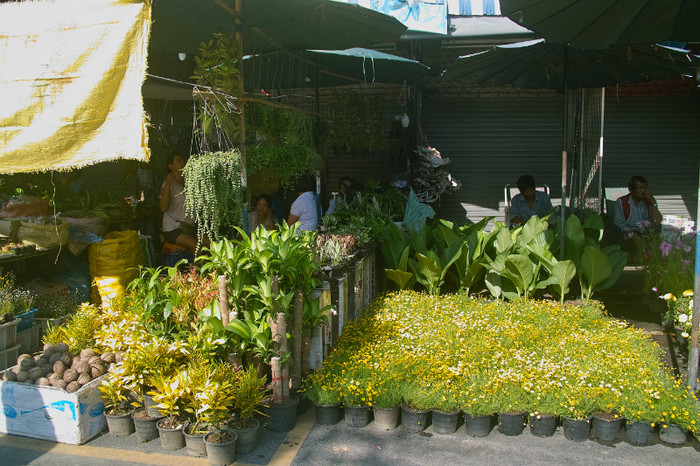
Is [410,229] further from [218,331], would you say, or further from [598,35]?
[218,331]

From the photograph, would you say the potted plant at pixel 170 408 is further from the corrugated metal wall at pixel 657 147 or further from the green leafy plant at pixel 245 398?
the corrugated metal wall at pixel 657 147

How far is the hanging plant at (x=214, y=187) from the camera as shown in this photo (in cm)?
449

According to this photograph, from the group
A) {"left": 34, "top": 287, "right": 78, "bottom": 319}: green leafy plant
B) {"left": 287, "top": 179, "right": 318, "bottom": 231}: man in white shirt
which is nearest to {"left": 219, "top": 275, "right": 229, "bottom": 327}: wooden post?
{"left": 34, "top": 287, "right": 78, "bottom": 319}: green leafy plant

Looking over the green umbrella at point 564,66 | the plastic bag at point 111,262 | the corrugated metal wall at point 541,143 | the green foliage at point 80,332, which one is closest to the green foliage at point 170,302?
the green foliage at point 80,332

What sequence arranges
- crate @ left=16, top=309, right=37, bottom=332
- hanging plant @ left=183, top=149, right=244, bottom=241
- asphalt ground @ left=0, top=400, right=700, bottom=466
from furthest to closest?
crate @ left=16, top=309, right=37, bottom=332, hanging plant @ left=183, top=149, right=244, bottom=241, asphalt ground @ left=0, top=400, right=700, bottom=466

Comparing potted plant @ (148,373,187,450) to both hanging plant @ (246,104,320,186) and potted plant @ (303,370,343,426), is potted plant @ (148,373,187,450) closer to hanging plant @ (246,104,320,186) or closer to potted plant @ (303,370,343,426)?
potted plant @ (303,370,343,426)

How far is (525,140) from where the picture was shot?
996 centimetres

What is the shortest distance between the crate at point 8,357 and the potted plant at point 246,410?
7.67ft

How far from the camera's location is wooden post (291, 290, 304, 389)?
4.57 metres

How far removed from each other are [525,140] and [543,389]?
642 centimetres

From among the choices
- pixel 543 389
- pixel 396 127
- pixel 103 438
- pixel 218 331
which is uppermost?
pixel 396 127

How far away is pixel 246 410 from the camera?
4.10 meters

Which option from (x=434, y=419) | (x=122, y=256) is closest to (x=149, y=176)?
(x=122, y=256)

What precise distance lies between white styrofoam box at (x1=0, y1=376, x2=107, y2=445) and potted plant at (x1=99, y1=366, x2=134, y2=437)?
8 cm
